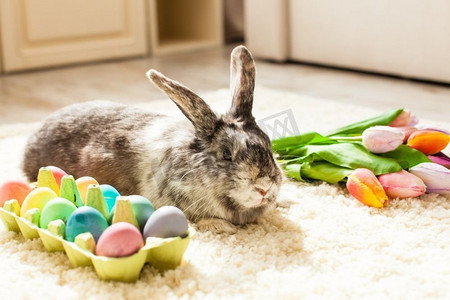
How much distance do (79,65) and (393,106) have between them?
6.09ft

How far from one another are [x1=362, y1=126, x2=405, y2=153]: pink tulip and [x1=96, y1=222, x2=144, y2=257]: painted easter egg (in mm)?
669

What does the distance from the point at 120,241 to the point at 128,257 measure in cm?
3

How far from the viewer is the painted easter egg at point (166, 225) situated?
1.09m

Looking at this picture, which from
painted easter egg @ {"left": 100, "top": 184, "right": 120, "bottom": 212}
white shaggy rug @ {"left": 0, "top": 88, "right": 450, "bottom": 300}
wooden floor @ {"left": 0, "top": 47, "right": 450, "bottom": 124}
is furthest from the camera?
wooden floor @ {"left": 0, "top": 47, "right": 450, "bottom": 124}

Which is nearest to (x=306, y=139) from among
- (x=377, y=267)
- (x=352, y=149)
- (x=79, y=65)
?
(x=352, y=149)

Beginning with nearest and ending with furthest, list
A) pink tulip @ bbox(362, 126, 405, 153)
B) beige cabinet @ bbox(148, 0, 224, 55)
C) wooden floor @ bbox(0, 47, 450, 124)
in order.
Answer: pink tulip @ bbox(362, 126, 405, 153), wooden floor @ bbox(0, 47, 450, 124), beige cabinet @ bbox(148, 0, 224, 55)

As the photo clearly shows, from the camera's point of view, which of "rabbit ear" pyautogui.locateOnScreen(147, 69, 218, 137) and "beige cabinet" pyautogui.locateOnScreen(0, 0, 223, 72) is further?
→ "beige cabinet" pyautogui.locateOnScreen(0, 0, 223, 72)

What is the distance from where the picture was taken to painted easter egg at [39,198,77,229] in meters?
1.17

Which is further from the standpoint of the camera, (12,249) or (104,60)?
Result: (104,60)

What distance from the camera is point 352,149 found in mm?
1514

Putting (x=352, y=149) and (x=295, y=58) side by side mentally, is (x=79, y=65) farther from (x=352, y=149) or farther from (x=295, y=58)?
(x=352, y=149)

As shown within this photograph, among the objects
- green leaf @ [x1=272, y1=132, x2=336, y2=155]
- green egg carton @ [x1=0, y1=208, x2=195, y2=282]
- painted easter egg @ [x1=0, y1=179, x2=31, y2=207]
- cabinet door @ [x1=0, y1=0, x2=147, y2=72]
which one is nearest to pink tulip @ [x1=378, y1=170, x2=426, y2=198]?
green leaf @ [x1=272, y1=132, x2=336, y2=155]

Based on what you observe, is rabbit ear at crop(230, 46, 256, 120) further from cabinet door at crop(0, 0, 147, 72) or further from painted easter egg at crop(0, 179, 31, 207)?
cabinet door at crop(0, 0, 147, 72)

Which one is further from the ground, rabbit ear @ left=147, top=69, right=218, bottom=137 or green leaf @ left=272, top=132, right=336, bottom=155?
rabbit ear @ left=147, top=69, right=218, bottom=137
